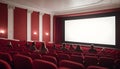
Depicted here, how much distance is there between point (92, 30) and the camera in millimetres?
10383

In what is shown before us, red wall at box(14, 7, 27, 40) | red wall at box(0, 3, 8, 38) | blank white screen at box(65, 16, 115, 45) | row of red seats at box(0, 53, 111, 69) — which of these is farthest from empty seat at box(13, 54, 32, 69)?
blank white screen at box(65, 16, 115, 45)

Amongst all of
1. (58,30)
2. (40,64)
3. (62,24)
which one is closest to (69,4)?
(62,24)

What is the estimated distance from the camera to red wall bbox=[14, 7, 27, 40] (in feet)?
28.1

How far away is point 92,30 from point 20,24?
6467mm

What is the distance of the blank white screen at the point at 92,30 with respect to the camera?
942 cm

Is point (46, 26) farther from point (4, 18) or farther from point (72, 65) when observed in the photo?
point (72, 65)

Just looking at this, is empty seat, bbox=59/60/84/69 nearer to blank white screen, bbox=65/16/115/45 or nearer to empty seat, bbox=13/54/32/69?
empty seat, bbox=13/54/32/69

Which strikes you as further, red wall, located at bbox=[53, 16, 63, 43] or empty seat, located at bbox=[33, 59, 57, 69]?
red wall, located at bbox=[53, 16, 63, 43]

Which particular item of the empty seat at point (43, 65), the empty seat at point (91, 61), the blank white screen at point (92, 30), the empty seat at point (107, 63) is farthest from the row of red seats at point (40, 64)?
the blank white screen at point (92, 30)

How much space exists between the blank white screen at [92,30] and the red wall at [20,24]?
192 inches

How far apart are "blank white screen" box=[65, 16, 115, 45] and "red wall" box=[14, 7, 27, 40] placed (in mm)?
4886

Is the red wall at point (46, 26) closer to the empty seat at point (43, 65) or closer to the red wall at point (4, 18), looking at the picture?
the red wall at point (4, 18)

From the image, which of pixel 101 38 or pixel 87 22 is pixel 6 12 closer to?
pixel 87 22

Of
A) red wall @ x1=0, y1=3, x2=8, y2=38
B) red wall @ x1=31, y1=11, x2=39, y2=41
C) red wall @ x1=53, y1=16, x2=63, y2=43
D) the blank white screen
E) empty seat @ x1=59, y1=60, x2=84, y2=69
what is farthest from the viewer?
red wall @ x1=53, y1=16, x2=63, y2=43
